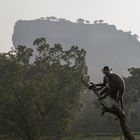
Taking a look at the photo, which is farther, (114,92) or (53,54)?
(53,54)

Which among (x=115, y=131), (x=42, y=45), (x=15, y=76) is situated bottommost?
(x=115, y=131)

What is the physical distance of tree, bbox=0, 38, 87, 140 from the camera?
126 feet

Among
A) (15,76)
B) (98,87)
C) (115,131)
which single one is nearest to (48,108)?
(15,76)

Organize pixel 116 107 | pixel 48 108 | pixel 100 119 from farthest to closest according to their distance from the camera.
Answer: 1. pixel 100 119
2. pixel 48 108
3. pixel 116 107

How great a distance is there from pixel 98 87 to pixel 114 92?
366 millimetres

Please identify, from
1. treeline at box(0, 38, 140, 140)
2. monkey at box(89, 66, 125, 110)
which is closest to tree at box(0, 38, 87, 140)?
treeline at box(0, 38, 140, 140)

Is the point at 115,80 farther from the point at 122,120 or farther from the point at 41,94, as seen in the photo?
the point at 41,94

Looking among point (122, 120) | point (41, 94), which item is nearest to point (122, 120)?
point (122, 120)

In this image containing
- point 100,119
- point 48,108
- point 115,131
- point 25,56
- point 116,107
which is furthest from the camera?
point 100,119

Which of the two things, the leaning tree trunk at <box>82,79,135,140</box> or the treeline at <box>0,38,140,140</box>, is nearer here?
the leaning tree trunk at <box>82,79,135,140</box>

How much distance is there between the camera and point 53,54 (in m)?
44.3

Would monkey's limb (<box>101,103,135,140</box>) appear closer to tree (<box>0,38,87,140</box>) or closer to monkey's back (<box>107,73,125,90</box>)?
monkey's back (<box>107,73,125,90</box>)

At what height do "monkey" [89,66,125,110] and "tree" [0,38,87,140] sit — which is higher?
"tree" [0,38,87,140]

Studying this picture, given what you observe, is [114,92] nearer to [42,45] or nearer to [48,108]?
[48,108]
